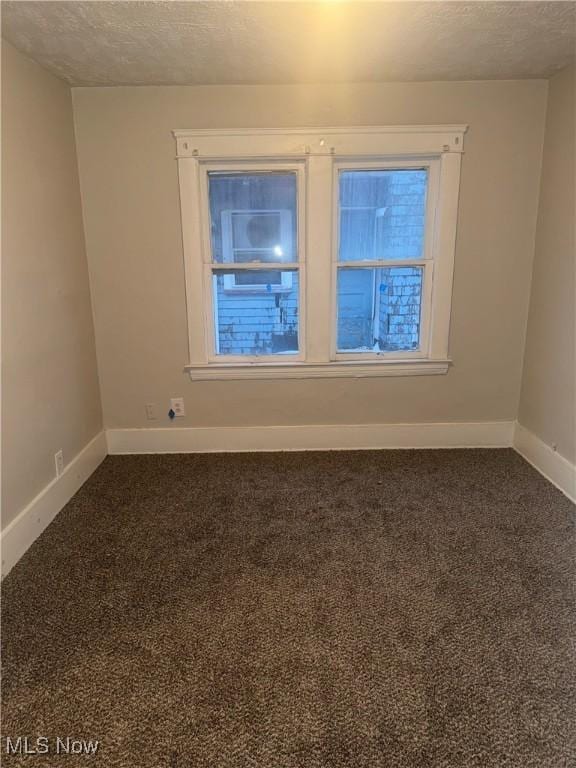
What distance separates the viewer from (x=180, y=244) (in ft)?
9.71

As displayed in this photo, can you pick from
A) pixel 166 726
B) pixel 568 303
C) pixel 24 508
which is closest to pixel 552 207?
pixel 568 303

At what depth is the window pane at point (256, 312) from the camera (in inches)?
121

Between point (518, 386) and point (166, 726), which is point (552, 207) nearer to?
point (518, 386)

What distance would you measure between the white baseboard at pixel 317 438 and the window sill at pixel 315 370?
0.37 meters

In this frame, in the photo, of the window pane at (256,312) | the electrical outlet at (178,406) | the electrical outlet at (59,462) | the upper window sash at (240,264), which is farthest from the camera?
the electrical outlet at (178,406)

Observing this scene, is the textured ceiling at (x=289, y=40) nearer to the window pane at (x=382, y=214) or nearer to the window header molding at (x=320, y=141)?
the window header molding at (x=320, y=141)

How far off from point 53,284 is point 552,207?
2.94 metres

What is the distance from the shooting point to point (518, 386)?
3232 millimetres

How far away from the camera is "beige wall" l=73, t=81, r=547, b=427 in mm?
2766

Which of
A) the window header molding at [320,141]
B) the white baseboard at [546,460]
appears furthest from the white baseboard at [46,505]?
the white baseboard at [546,460]

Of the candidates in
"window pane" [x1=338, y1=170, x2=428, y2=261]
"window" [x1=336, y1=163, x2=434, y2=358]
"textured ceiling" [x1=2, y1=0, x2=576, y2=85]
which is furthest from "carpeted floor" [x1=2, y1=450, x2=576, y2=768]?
"textured ceiling" [x1=2, y1=0, x2=576, y2=85]

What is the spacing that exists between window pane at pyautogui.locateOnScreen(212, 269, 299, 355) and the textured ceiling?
114cm

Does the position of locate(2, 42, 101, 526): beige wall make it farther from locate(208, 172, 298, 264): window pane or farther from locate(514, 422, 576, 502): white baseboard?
locate(514, 422, 576, 502): white baseboard

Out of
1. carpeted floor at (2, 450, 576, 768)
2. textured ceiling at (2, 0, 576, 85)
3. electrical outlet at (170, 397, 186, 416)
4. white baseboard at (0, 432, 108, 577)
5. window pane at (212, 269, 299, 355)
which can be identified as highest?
textured ceiling at (2, 0, 576, 85)
